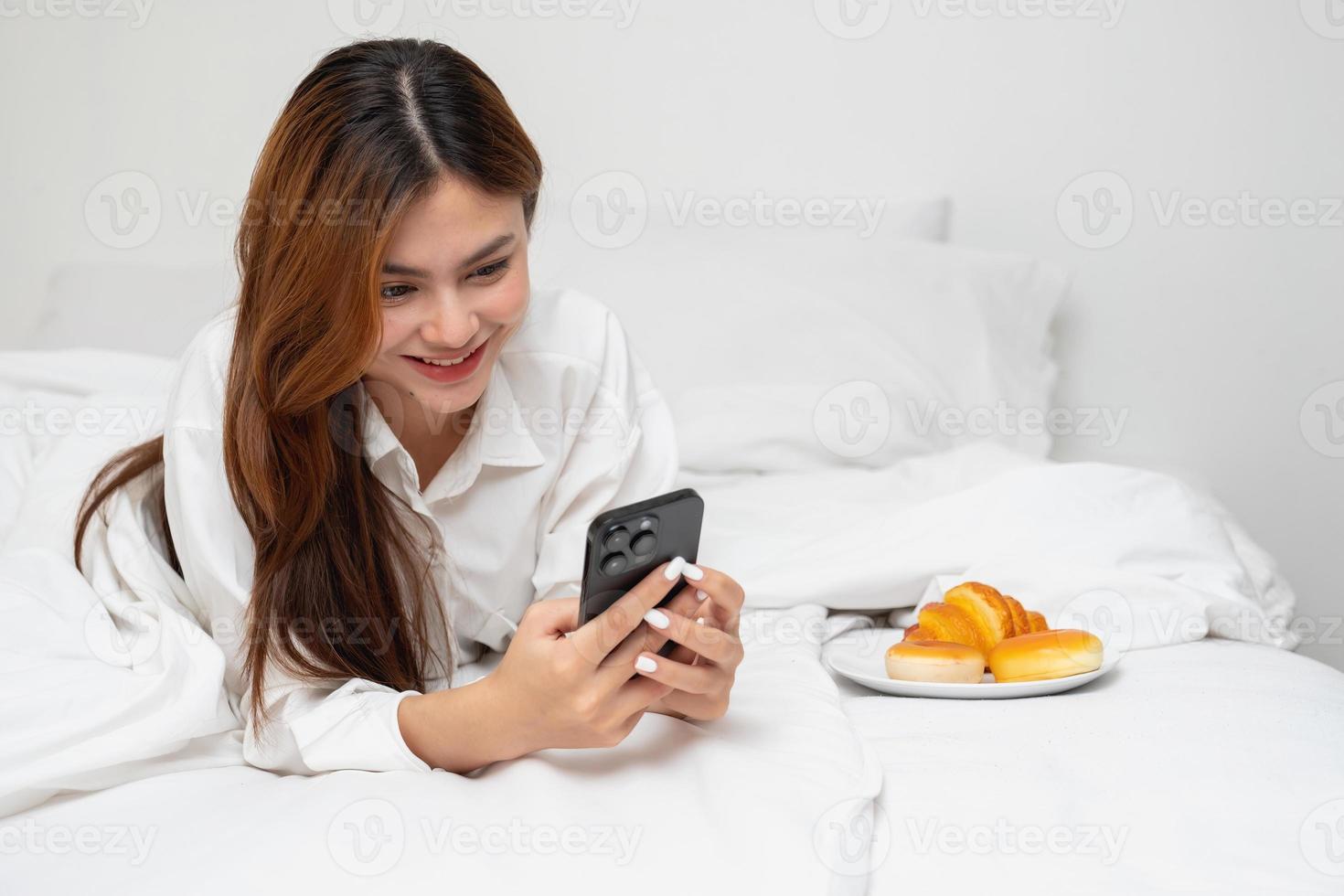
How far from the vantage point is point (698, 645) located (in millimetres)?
955

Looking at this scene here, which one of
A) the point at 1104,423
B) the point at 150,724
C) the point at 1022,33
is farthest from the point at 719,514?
the point at 1022,33

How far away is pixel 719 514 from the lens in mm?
1610

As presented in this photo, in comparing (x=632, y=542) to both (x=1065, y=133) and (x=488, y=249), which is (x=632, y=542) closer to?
(x=488, y=249)

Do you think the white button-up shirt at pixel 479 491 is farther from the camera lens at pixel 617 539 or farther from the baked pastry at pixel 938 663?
the baked pastry at pixel 938 663

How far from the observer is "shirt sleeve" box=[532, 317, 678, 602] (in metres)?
1.34

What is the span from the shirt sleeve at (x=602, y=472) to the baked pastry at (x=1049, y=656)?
474 mm

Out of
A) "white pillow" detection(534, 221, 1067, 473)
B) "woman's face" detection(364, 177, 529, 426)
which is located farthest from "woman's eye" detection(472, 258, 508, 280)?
"white pillow" detection(534, 221, 1067, 473)

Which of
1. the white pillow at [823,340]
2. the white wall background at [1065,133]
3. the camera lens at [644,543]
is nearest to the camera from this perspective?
the camera lens at [644,543]

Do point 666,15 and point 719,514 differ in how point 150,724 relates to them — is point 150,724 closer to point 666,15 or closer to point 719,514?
point 719,514

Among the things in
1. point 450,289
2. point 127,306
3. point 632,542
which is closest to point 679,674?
point 632,542

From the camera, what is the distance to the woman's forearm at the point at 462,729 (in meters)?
0.96

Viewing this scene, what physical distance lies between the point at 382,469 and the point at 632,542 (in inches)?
17.0

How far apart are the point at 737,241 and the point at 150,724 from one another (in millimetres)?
1353

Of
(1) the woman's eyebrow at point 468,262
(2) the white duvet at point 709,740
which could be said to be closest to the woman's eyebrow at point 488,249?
(1) the woman's eyebrow at point 468,262
